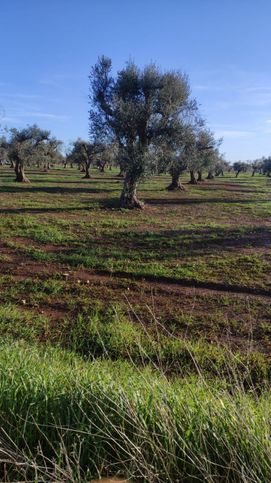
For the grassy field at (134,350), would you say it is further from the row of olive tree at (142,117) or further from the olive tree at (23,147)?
the olive tree at (23,147)

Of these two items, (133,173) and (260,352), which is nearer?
(260,352)

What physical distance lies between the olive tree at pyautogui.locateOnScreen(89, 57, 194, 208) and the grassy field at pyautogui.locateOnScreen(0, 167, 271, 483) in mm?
4916

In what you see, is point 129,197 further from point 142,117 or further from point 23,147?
point 23,147

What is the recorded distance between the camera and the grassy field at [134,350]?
107 inches

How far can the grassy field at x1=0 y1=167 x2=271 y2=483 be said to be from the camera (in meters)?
2.71

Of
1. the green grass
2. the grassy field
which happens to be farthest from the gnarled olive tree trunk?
the green grass

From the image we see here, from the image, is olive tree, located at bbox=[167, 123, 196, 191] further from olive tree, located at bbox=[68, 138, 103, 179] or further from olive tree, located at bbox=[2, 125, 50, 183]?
olive tree, located at bbox=[68, 138, 103, 179]

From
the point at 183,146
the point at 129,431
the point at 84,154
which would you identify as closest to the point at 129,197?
the point at 183,146

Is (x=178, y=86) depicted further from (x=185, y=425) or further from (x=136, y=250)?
(x=185, y=425)

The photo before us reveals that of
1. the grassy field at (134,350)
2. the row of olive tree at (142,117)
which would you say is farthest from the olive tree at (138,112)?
the grassy field at (134,350)

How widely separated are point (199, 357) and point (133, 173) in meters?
16.2

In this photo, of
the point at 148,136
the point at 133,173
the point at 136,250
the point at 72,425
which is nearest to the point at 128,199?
the point at 133,173

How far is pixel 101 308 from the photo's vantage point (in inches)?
284

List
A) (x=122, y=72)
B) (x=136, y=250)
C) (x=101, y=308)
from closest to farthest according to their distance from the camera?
(x=101, y=308) → (x=136, y=250) → (x=122, y=72)
